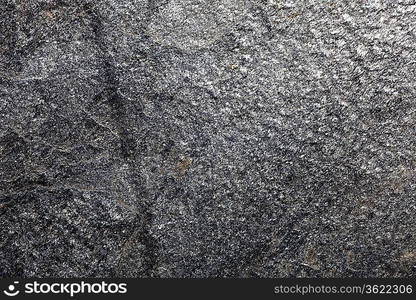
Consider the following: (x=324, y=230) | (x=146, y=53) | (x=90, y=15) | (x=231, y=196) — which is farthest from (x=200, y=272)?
(x=90, y=15)

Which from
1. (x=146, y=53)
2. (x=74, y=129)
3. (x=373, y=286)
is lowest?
(x=373, y=286)

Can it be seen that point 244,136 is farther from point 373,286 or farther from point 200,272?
point 373,286

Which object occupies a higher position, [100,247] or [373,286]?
[100,247]

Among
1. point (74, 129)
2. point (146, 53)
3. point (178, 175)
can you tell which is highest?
point (146, 53)

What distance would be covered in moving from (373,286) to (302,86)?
0.52 metres

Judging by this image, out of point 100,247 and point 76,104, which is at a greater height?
point 76,104

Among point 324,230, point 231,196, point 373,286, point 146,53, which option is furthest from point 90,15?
point 373,286

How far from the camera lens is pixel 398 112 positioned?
1.45 m

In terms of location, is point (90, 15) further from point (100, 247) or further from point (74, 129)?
point (100, 247)

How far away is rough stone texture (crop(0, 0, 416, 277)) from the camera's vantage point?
4.70ft

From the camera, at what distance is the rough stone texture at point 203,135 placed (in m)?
1.43

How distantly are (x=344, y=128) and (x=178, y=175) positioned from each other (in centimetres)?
Answer: 41

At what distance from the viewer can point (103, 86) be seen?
144 centimetres

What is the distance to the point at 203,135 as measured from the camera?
146cm
